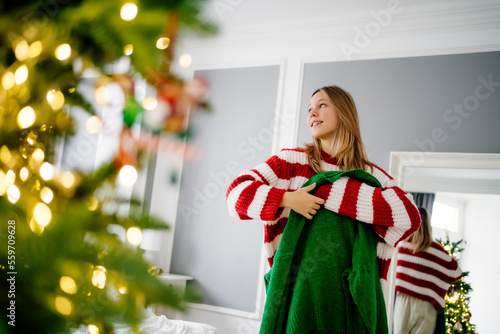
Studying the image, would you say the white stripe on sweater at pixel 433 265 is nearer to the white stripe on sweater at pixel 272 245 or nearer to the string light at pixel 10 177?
the white stripe on sweater at pixel 272 245

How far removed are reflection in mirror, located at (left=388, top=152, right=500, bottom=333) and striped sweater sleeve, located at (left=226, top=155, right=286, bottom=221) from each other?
199 centimetres

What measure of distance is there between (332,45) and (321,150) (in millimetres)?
2240

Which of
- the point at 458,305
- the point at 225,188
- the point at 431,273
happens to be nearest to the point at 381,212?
the point at 431,273

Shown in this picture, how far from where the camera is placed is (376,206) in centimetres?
119

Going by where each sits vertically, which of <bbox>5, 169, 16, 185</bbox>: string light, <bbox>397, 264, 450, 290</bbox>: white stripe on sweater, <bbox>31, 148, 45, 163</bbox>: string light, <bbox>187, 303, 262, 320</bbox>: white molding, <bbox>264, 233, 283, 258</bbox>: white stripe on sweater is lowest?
<bbox>187, 303, 262, 320</bbox>: white molding

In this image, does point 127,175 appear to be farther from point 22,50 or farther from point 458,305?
point 458,305

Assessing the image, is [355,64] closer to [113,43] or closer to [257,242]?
[257,242]

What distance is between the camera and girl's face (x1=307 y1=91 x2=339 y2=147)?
4.72 feet

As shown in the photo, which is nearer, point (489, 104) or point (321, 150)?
point (321, 150)

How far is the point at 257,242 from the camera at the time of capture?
3.35 meters

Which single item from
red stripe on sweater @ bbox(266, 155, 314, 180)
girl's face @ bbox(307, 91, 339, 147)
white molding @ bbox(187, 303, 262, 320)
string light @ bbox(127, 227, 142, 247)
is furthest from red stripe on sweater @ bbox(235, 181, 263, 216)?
white molding @ bbox(187, 303, 262, 320)

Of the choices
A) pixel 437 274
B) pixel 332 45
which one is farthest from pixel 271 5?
pixel 437 274

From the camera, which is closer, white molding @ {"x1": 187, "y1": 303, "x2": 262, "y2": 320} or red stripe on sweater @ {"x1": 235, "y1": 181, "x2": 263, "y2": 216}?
red stripe on sweater @ {"x1": 235, "y1": 181, "x2": 263, "y2": 216}

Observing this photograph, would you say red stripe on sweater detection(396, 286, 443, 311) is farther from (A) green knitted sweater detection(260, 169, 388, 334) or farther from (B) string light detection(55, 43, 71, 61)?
(B) string light detection(55, 43, 71, 61)
